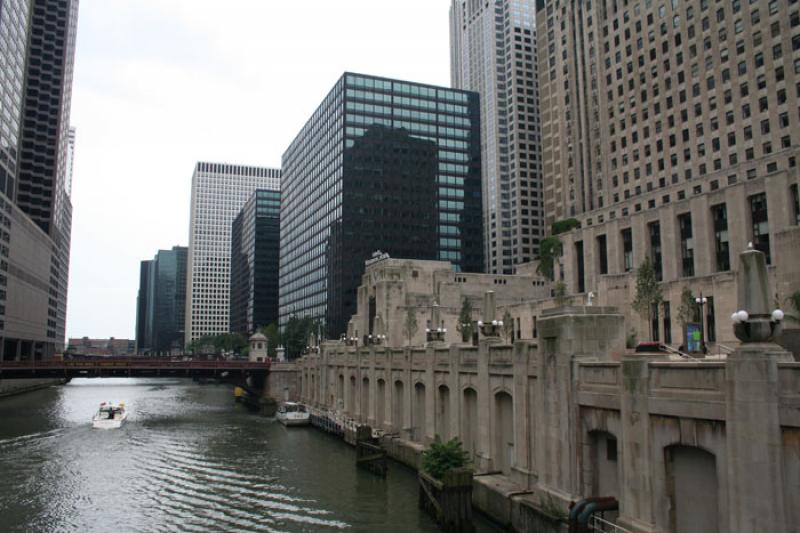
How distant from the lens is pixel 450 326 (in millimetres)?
97000

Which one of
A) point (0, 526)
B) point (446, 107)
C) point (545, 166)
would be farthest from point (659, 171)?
point (0, 526)

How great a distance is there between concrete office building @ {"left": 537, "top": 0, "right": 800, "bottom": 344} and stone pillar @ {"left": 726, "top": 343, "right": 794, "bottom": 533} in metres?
41.3

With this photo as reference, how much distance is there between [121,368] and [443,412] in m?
70.1

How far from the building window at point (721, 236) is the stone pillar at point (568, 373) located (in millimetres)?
55317

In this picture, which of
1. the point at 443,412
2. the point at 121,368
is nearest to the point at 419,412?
the point at 443,412

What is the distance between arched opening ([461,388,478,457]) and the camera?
4122 centimetres

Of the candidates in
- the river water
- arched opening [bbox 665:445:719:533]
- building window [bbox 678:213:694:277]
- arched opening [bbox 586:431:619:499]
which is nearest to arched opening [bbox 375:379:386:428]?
the river water

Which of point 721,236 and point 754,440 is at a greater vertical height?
point 721,236

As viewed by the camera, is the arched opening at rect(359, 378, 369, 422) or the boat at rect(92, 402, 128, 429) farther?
the boat at rect(92, 402, 128, 429)

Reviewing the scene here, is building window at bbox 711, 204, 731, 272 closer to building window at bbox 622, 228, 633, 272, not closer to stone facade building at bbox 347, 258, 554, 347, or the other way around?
building window at bbox 622, 228, 633, 272

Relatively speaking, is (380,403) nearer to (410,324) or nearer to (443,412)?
(443,412)

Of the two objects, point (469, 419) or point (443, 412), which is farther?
point (443, 412)

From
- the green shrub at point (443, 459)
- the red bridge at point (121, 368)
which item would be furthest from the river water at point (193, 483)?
the red bridge at point (121, 368)

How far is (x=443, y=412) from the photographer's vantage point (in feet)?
151
